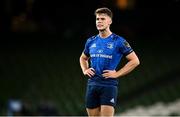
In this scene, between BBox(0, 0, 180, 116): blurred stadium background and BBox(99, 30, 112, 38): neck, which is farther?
BBox(0, 0, 180, 116): blurred stadium background

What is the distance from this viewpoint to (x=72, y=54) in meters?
18.2

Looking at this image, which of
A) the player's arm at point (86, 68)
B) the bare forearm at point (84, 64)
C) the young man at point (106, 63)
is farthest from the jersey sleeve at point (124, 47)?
the bare forearm at point (84, 64)

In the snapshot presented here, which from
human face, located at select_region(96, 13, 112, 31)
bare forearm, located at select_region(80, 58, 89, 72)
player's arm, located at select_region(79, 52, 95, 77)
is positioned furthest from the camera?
bare forearm, located at select_region(80, 58, 89, 72)

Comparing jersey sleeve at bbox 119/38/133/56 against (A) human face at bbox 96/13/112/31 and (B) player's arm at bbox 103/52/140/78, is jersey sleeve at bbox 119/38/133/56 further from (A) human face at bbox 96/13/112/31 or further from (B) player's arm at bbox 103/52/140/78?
(A) human face at bbox 96/13/112/31

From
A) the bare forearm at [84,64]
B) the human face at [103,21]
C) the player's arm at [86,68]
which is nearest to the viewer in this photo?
the human face at [103,21]

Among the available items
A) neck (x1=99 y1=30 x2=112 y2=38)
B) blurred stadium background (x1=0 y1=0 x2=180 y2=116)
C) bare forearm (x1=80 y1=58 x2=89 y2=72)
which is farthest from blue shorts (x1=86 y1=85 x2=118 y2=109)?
blurred stadium background (x1=0 y1=0 x2=180 y2=116)

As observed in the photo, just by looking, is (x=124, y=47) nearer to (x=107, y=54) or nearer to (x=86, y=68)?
(x=107, y=54)

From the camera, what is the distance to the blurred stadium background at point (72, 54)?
1630 centimetres

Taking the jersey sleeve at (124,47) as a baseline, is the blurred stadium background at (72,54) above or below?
below

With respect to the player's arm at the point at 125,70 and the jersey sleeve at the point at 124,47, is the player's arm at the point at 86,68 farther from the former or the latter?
the jersey sleeve at the point at 124,47

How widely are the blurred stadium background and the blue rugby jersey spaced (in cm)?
822

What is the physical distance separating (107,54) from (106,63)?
111mm

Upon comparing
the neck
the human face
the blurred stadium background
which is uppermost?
the human face

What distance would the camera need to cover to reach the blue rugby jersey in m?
7.14
